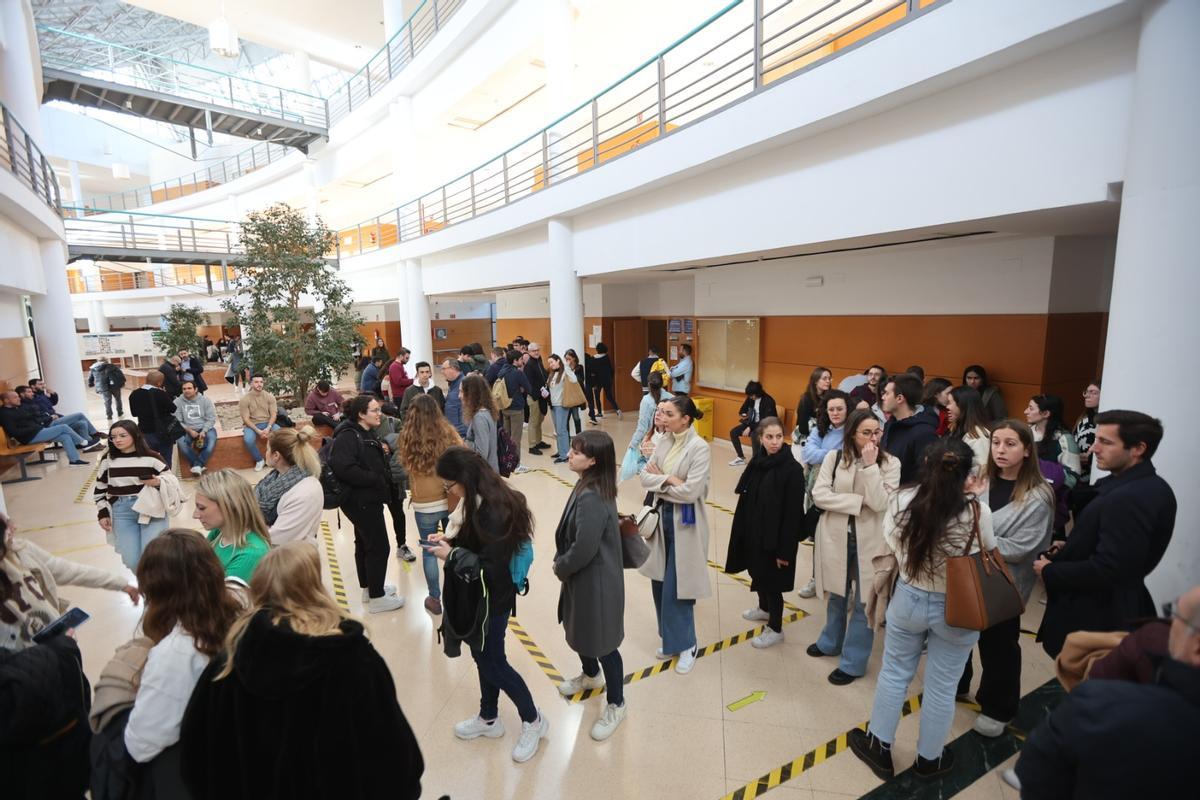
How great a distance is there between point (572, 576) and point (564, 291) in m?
7.04

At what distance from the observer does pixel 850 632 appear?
11.1 ft

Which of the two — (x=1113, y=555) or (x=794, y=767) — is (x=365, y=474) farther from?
(x=1113, y=555)

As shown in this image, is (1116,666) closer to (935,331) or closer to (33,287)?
(935,331)

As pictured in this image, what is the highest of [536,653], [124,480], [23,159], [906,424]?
[23,159]

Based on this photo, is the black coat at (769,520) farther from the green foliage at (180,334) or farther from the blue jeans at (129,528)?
the green foliage at (180,334)

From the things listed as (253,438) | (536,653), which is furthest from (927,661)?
(253,438)

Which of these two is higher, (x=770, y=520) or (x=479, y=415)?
(x=479, y=415)

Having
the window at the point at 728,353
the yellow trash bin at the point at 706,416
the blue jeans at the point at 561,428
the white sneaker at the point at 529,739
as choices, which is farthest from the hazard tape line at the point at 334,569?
the window at the point at 728,353

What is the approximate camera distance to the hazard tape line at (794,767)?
8.65 feet

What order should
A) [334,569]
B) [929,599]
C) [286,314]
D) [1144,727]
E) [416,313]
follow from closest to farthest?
[1144,727], [929,599], [334,569], [286,314], [416,313]

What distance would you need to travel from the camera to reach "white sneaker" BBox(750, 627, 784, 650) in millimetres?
3746

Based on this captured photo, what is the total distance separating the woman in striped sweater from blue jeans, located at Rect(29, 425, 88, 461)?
6.71 m

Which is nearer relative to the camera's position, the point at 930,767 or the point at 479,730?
the point at 930,767

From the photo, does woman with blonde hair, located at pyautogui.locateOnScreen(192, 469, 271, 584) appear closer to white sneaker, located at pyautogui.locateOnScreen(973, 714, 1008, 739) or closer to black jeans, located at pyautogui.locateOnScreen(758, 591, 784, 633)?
black jeans, located at pyautogui.locateOnScreen(758, 591, 784, 633)
